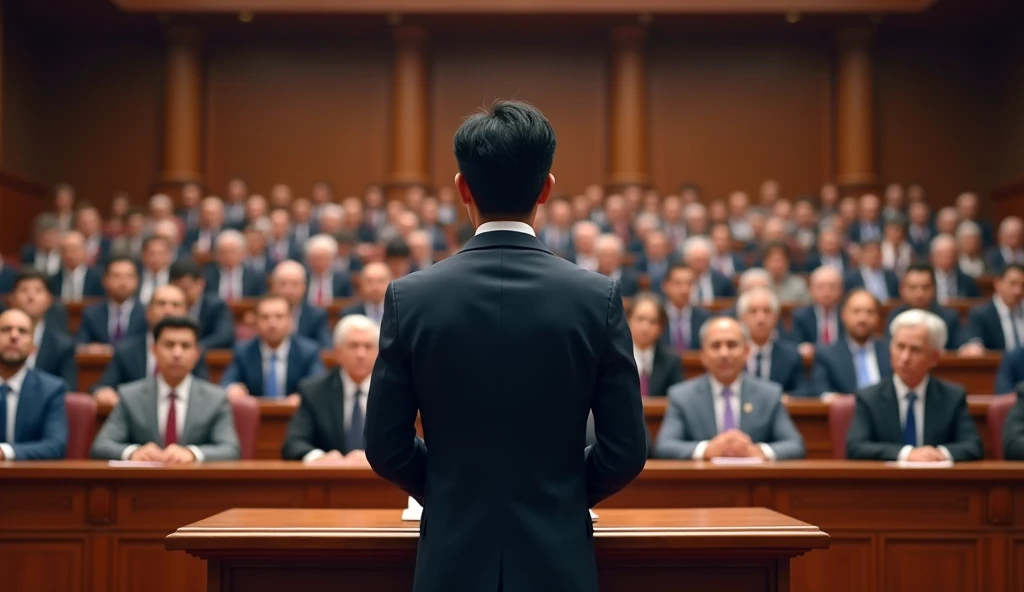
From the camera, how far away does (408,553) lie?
1861mm

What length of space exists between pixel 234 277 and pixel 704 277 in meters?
3.57

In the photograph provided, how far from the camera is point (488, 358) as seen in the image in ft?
5.21

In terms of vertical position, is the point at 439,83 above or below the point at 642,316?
above

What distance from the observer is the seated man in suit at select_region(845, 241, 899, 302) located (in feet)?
24.9

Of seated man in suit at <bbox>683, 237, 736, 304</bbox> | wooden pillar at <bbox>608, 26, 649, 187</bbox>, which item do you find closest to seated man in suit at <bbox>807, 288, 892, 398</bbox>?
seated man in suit at <bbox>683, 237, 736, 304</bbox>

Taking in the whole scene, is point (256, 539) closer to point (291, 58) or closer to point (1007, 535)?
point (1007, 535)

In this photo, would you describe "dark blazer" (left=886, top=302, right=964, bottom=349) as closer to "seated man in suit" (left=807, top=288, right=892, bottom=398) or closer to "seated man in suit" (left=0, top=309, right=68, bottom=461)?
"seated man in suit" (left=807, top=288, right=892, bottom=398)

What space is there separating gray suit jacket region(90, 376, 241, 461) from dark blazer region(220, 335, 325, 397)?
4.52 feet

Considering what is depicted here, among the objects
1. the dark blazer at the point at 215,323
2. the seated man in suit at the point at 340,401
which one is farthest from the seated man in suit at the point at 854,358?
the dark blazer at the point at 215,323

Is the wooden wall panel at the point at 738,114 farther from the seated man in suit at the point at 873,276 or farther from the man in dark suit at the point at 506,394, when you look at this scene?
the man in dark suit at the point at 506,394

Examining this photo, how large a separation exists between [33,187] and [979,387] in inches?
398

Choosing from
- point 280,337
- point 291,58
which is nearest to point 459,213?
point 291,58

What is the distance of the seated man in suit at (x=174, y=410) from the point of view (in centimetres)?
387

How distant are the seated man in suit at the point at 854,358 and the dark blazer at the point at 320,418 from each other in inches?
99.9
